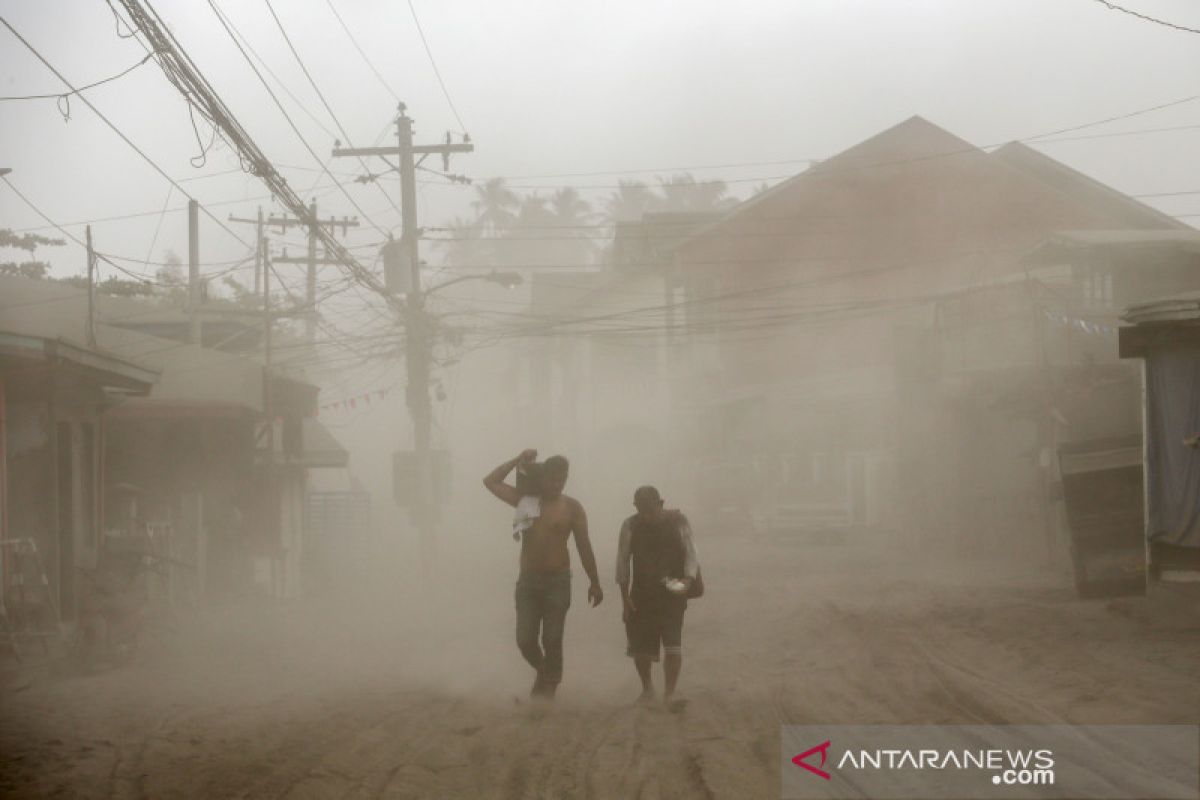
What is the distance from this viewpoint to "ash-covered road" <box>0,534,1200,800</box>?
809cm

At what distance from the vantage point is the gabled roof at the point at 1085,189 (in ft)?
132

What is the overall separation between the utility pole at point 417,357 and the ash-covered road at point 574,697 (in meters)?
8.31

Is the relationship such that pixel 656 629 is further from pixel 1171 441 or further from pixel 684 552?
pixel 1171 441

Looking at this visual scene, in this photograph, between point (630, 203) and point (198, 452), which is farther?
point (630, 203)

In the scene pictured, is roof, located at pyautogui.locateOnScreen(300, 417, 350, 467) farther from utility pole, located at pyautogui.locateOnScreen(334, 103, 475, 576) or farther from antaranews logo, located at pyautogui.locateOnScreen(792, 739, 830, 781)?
antaranews logo, located at pyautogui.locateOnScreen(792, 739, 830, 781)

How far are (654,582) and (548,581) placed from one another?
2.76 ft

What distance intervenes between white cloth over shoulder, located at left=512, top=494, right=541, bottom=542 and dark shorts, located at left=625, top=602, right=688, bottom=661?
43.1 inches

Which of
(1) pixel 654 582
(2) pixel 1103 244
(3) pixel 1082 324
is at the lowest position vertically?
(1) pixel 654 582

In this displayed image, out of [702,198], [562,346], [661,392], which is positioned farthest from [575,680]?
[702,198]

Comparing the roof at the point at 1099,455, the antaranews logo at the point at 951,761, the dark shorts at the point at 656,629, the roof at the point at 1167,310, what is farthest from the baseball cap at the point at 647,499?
the roof at the point at 1099,455

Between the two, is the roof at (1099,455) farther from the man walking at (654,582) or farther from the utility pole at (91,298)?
the utility pole at (91,298)

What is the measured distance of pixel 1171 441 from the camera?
49.0ft

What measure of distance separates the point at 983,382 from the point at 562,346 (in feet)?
106

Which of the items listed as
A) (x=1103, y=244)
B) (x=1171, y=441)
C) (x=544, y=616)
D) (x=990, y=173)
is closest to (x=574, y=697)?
(x=544, y=616)
